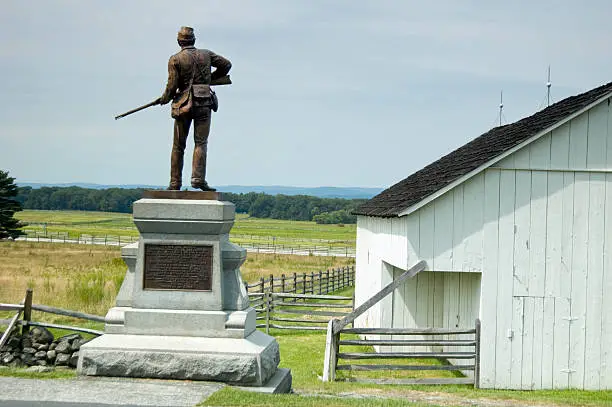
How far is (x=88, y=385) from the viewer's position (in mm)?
9195

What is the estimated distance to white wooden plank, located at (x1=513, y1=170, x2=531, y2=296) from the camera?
14.4 meters

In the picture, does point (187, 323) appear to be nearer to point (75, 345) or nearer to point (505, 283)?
point (75, 345)

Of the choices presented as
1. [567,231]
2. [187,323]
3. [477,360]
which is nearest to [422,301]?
[477,360]

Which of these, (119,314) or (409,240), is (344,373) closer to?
(409,240)

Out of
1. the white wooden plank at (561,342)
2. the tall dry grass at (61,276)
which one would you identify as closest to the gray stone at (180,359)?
the white wooden plank at (561,342)

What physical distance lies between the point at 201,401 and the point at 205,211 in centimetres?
248

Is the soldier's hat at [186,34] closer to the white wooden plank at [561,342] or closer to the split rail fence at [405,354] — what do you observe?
the split rail fence at [405,354]

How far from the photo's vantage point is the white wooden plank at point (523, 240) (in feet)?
47.3

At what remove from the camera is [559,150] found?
14.3 metres

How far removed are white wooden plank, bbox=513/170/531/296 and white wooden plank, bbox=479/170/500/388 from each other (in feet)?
1.20

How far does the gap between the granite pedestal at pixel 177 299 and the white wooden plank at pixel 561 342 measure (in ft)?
21.1

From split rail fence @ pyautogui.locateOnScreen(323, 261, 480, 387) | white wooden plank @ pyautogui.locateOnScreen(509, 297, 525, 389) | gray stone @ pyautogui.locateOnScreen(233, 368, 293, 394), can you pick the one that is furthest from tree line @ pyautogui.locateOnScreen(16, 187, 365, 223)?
gray stone @ pyautogui.locateOnScreen(233, 368, 293, 394)

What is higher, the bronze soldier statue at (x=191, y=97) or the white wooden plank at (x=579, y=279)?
the bronze soldier statue at (x=191, y=97)

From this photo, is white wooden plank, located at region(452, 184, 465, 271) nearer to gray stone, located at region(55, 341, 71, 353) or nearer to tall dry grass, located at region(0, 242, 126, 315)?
gray stone, located at region(55, 341, 71, 353)
